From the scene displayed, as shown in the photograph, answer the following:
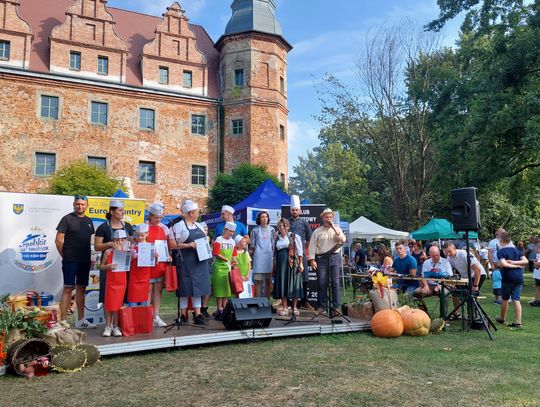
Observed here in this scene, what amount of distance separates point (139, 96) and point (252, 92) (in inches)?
270

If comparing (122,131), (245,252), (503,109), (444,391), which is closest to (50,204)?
(245,252)

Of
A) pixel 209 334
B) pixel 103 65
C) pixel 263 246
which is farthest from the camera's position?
pixel 103 65

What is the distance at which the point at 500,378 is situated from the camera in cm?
468

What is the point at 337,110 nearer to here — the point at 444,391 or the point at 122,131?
the point at 122,131

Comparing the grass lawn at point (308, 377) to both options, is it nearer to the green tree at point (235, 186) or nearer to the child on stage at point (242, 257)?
the child on stage at point (242, 257)

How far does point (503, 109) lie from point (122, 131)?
790 inches

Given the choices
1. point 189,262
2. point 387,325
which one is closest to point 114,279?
point 189,262

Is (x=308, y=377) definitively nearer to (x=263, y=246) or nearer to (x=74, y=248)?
(x=263, y=246)

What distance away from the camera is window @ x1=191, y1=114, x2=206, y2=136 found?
28.7 metres

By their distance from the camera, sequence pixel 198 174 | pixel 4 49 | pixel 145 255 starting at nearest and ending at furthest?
pixel 145 255 → pixel 4 49 → pixel 198 174

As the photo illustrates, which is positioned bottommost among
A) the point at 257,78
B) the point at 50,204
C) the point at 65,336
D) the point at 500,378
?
the point at 500,378

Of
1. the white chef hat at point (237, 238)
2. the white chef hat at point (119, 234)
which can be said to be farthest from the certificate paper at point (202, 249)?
the white chef hat at point (237, 238)

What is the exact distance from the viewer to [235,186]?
24.8 metres

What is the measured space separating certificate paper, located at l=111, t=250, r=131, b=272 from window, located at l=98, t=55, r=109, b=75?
23.5 m
